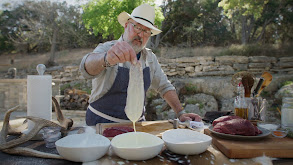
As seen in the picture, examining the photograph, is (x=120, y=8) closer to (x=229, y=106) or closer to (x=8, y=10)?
(x=229, y=106)

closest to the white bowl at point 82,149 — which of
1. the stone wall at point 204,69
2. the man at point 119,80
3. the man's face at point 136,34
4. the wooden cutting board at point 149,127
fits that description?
the wooden cutting board at point 149,127

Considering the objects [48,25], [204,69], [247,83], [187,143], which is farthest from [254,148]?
[48,25]

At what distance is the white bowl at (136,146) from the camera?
0.90m

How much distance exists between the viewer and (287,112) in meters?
1.40

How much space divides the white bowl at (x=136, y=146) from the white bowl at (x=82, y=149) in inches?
2.4

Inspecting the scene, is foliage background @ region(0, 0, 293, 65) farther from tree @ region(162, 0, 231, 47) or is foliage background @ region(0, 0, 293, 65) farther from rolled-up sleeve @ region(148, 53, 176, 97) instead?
rolled-up sleeve @ region(148, 53, 176, 97)

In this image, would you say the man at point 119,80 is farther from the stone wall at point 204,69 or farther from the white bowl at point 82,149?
the stone wall at point 204,69

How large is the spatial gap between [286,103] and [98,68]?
4.33 feet

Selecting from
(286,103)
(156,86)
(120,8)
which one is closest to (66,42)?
(120,8)

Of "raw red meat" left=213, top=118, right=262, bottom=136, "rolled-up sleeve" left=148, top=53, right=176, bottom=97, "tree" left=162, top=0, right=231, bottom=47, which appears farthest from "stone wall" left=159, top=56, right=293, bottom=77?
"raw red meat" left=213, top=118, right=262, bottom=136

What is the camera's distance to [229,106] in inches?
216

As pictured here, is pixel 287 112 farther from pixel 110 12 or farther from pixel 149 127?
pixel 110 12

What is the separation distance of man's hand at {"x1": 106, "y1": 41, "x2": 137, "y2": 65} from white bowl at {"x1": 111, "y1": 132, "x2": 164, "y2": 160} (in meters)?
0.42

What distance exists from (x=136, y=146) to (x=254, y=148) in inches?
23.0
